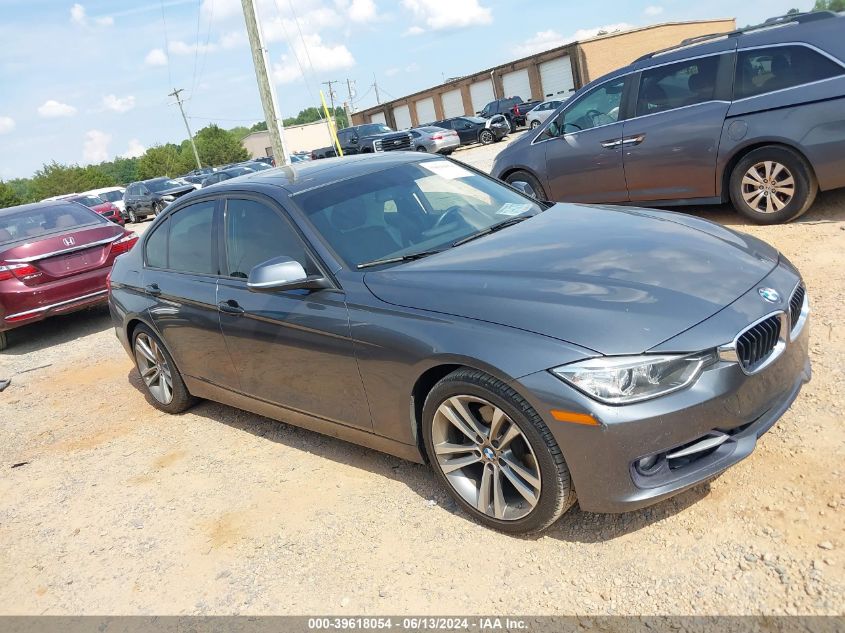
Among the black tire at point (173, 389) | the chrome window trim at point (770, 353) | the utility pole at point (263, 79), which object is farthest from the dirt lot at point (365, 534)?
the utility pole at point (263, 79)

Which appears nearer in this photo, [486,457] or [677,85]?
[486,457]

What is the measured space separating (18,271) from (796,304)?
7855 millimetres

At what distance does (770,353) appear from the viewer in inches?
111

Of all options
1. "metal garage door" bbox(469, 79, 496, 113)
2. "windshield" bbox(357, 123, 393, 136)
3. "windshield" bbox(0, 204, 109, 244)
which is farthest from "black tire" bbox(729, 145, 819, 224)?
"metal garage door" bbox(469, 79, 496, 113)

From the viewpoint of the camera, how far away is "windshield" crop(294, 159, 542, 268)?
12.0 ft

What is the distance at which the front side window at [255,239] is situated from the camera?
12.3 feet

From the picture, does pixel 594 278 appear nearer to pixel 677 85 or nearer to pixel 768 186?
pixel 768 186

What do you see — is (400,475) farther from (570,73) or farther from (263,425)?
(570,73)

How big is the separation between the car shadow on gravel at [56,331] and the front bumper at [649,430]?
7.56 meters

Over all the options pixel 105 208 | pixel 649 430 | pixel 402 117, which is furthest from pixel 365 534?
pixel 402 117

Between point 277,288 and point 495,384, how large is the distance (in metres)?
1.27

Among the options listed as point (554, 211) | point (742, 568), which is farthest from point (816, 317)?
point (742, 568)

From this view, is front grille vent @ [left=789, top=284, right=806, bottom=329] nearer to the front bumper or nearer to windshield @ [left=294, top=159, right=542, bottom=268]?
Result: the front bumper

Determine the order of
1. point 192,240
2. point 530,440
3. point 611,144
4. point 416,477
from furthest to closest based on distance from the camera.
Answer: point 611,144, point 192,240, point 416,477, point 530,440
